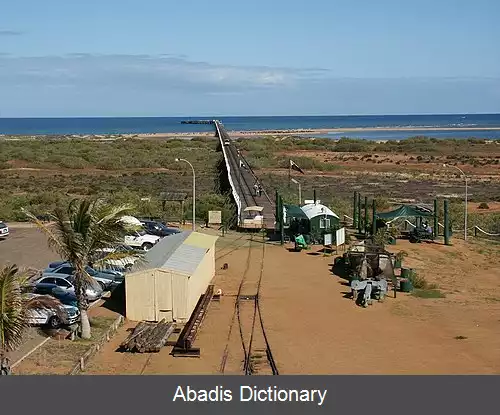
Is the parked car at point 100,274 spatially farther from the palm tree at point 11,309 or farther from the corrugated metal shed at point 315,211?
the corrugated metal shed at point 315,211

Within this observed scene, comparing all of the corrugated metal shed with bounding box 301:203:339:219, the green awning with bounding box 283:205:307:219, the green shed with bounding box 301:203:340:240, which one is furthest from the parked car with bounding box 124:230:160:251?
the corrugated metal shed with bounding box 301:203:339:219

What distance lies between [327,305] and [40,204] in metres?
32.2

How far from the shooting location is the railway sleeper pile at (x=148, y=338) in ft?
65.0

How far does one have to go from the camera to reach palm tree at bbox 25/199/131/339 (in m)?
19.6

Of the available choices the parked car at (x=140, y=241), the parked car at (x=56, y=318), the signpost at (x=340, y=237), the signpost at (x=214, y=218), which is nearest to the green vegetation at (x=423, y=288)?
the signpost at (x=340, y=237)

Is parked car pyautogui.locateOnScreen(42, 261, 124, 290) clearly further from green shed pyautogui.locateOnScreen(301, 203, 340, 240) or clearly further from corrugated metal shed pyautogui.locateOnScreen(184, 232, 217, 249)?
green shed pyautogui.locateOnScreen(301, 203, 340, 240)

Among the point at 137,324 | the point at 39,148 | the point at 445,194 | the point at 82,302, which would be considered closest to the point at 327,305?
the point at 137,324

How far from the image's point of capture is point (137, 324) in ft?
74.9

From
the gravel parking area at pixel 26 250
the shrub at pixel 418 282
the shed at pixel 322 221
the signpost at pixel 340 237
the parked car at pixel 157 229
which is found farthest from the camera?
the shed at pixel 322 221

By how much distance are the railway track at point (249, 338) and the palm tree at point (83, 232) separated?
461cm

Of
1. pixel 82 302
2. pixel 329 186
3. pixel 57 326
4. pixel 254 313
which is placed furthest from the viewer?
pixel 329 186

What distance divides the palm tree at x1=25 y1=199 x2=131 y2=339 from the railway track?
4610 millimetres

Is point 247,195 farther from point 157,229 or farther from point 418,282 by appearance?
point 418,282
